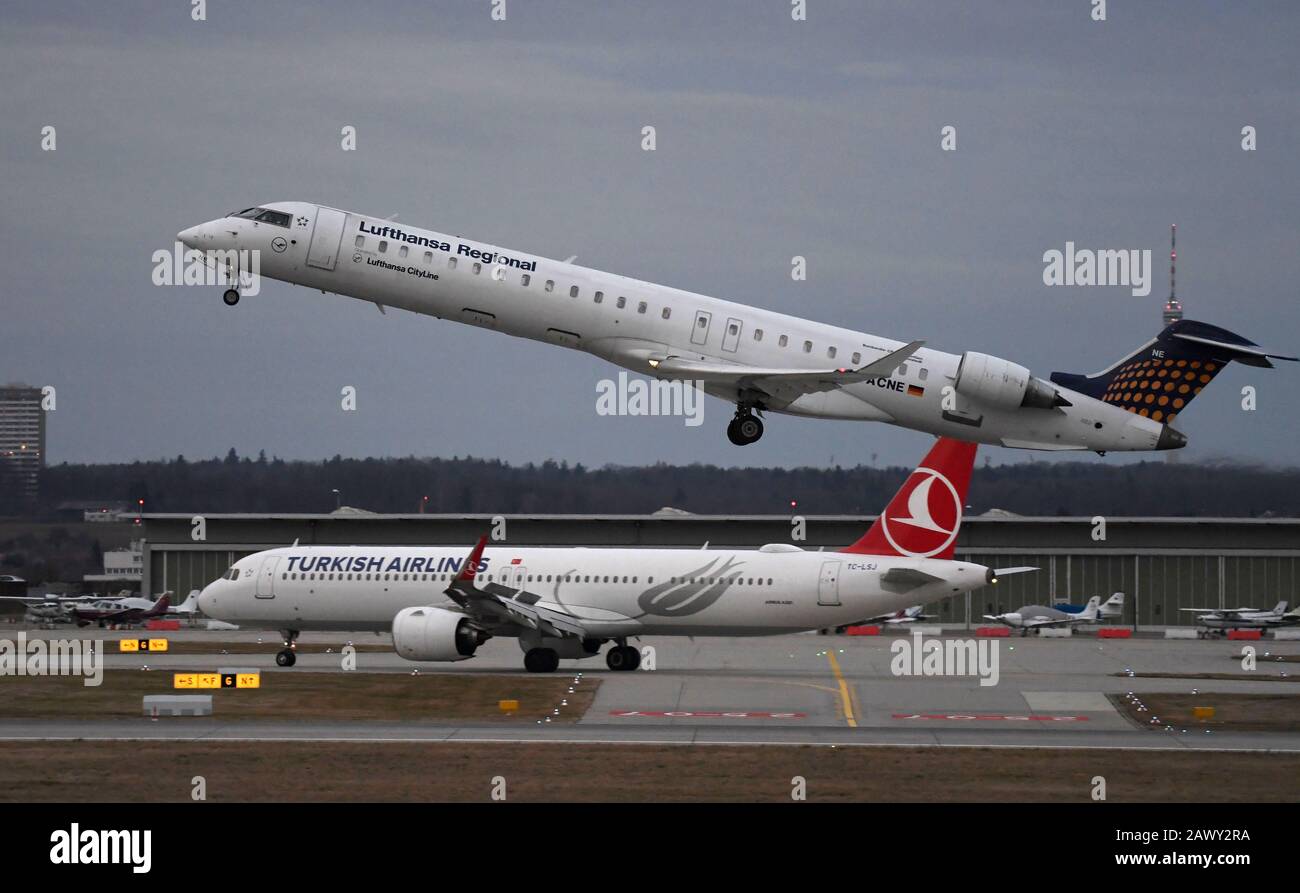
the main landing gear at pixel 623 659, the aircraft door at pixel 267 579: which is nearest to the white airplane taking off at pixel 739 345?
the main landing gear at pixel 623 659

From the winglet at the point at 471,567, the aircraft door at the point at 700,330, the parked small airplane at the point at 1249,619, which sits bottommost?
the parked small airplane at the point at 1249,619

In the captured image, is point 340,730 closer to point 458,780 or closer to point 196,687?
point 458,780

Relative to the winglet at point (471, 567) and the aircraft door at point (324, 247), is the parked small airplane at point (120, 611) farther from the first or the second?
the aircraft door at point (324, 247)

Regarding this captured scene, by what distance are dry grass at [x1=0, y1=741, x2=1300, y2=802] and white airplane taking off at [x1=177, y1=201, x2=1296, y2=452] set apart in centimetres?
822

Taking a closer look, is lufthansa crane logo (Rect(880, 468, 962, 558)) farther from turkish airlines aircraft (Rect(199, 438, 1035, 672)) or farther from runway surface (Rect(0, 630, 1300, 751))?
runway surface (Rect(0, 630, 1300, 751))

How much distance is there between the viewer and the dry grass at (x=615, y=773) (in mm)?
38375

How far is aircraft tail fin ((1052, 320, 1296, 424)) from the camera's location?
41.0m

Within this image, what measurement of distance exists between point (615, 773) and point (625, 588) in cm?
3004

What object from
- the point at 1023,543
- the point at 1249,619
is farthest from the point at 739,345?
the point at 1023,543

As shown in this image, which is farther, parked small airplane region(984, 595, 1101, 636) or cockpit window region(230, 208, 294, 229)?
parked small airplane region(984, 595, 1101, 636)

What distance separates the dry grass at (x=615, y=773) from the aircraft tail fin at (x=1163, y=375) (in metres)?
9.16

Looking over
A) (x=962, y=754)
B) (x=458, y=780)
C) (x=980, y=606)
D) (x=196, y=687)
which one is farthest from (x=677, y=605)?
(x=980, y=606)

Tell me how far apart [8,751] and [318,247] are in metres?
16.3

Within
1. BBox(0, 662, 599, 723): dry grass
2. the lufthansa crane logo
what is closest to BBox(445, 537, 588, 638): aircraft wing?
BBox(0, 662, 599, 723): dry grass
